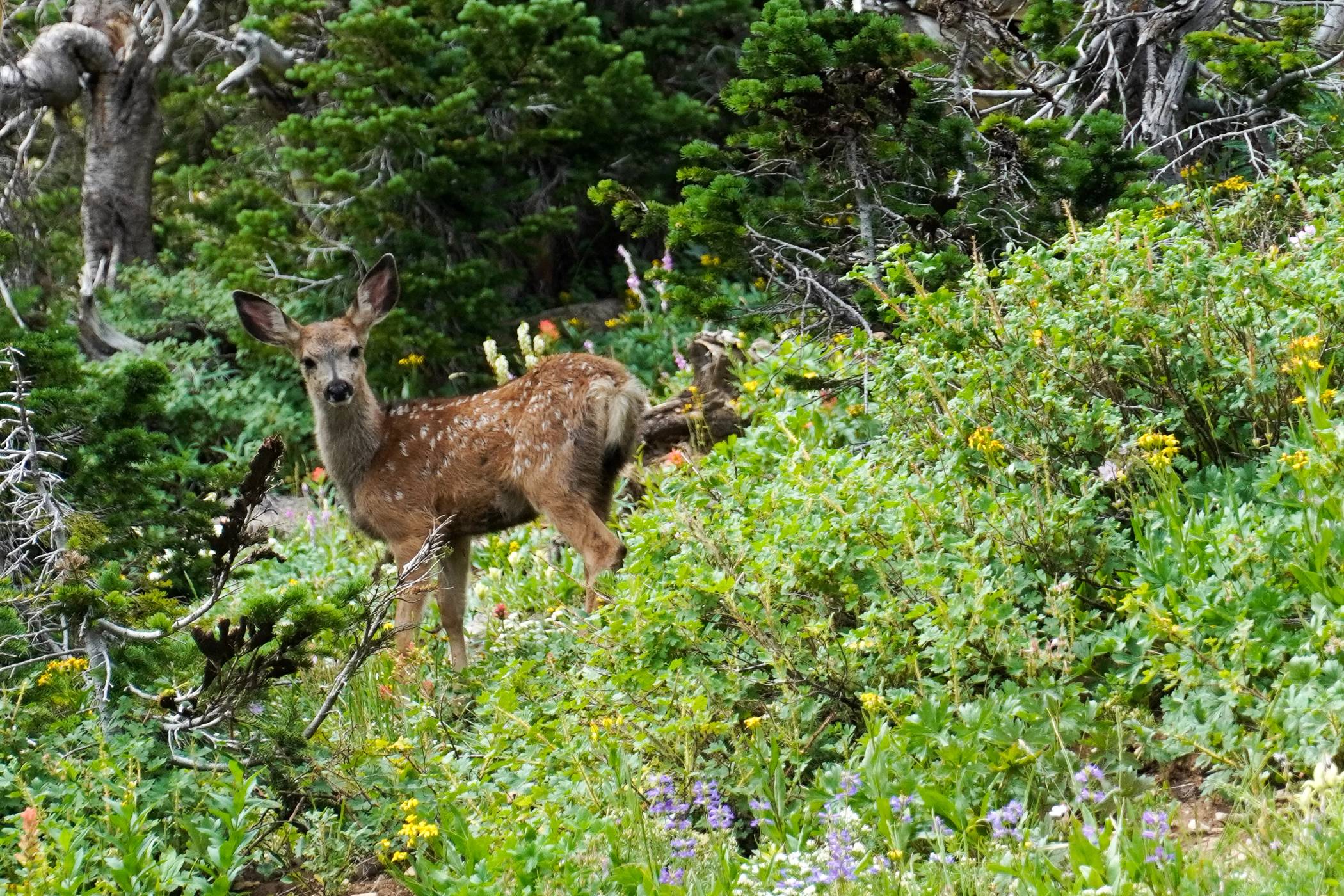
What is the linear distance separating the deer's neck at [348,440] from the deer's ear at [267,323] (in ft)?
1.24

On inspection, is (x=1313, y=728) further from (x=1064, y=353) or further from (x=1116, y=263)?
(x=1116, y=263)

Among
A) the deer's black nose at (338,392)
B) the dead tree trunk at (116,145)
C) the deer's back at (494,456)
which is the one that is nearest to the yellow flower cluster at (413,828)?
the deer's back at (494,456)

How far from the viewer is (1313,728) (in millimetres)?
3605

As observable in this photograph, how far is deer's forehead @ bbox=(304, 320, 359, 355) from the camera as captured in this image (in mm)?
8078

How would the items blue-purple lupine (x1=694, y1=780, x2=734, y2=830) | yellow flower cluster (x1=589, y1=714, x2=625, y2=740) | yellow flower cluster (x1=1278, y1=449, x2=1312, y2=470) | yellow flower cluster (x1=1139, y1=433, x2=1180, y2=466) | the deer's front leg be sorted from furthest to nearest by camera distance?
the deer's front leg → yellow flower cluster (x1=589, y1=714, x2=625, y2=740) → yellow flower cluster (x1=1139, y1=433, x2=1180, y2=466) → yellow flower cluster (x1=1278, y1=449, x2=1312, y2=470) → blue-purple lupine (x1=694, y1=780, x2=734, y2=830)

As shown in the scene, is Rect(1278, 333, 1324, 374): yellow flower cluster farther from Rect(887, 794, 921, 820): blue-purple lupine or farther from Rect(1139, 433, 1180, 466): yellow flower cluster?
Rect(887, 794, 921, 820): blue-purple lupine

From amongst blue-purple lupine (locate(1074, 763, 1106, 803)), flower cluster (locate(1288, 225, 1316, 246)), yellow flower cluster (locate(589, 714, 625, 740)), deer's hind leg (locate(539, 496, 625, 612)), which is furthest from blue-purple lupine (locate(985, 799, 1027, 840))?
deer's hind leg (locate(539, 496, 625, 612))

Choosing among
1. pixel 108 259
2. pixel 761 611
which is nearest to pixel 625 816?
pixel 761 611

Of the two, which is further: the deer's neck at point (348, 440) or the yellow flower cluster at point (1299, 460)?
the deer's neck at point (348, 440)

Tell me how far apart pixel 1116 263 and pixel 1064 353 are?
498mm

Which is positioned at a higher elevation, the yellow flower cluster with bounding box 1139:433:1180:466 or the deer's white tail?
the yellow flower cluster with bounding box 1139:433:1180:466

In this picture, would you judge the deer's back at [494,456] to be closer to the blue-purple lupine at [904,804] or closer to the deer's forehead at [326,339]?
the deer's forehead at [326,339]

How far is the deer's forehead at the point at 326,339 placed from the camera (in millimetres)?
8078

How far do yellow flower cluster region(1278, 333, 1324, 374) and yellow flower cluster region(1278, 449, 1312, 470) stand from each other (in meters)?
0.35
